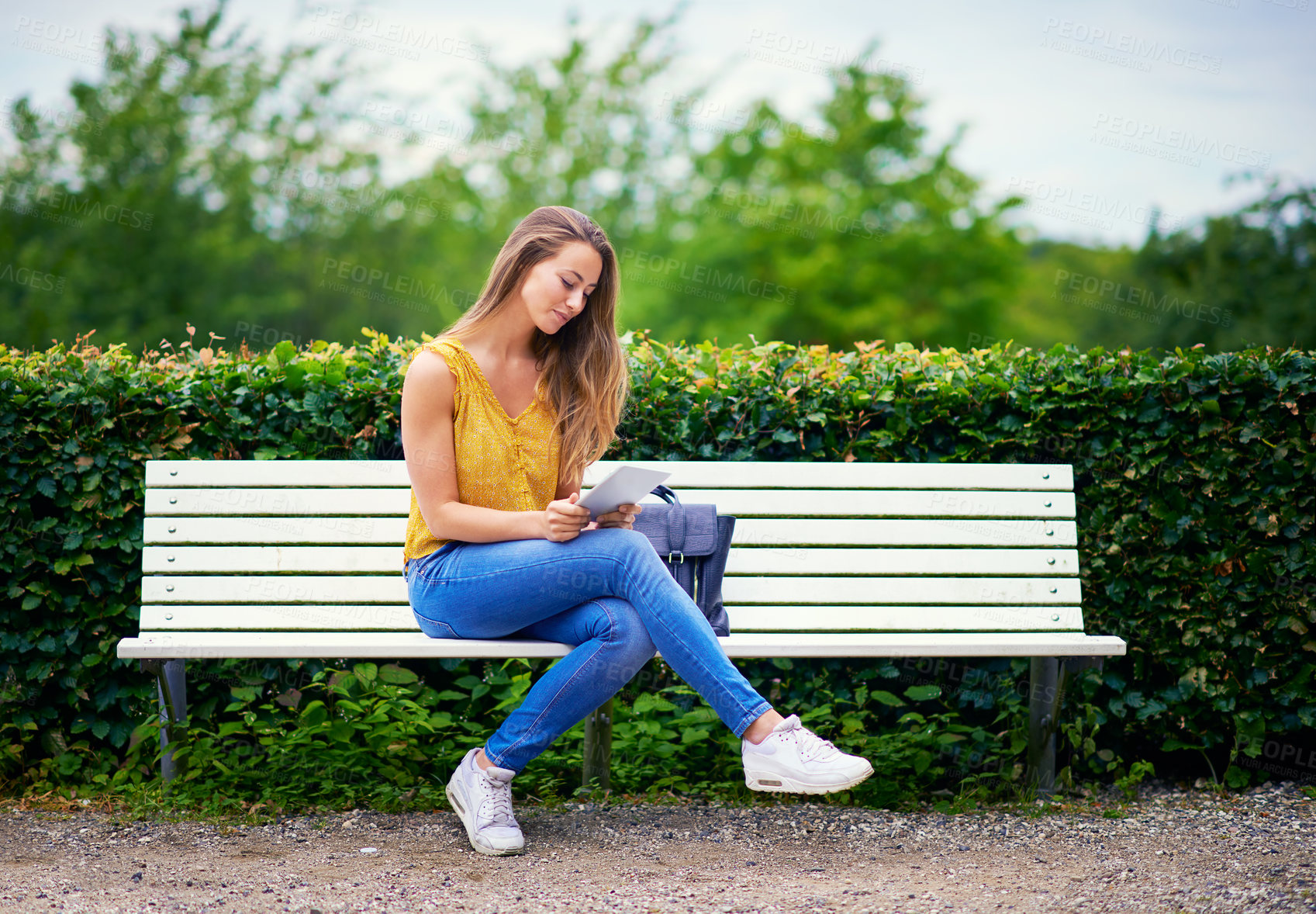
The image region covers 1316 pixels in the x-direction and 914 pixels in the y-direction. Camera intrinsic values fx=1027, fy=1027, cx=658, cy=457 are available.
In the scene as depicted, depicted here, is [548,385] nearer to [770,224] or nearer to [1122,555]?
[1122,555]

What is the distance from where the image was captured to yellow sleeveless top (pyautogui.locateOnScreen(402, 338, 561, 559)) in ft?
9.04

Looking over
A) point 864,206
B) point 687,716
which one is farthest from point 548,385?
point 864,206

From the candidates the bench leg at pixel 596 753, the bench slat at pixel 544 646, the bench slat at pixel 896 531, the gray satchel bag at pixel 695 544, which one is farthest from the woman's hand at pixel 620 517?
the bench leg at pixel 596 753

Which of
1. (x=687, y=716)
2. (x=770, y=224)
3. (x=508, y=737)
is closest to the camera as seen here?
(x=508, y=737)

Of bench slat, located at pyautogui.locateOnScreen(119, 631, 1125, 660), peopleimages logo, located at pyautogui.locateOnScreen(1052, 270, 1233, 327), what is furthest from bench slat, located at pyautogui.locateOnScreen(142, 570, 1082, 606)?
peopleimages logo, located at pyautogui.locateOnScreen(1052, 270, 1233, 327)

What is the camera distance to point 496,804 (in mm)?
Answer: 2643

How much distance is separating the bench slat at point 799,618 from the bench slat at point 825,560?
114mm

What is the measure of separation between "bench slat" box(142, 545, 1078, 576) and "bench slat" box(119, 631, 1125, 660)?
0.20 meters

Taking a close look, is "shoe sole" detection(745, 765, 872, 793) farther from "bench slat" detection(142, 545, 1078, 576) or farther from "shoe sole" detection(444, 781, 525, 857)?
"bench slat" detection(142, 545, 1078, 576)

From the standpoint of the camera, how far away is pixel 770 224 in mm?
23312

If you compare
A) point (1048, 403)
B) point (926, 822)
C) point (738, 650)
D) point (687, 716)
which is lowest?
point (926, 822)

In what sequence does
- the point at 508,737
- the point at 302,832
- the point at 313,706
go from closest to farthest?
the point at 508,737 → the point at 302,832 → the point at 313,706

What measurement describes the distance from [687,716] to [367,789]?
1.01 meters

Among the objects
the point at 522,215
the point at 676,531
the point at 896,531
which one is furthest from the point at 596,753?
the point at 522,215
